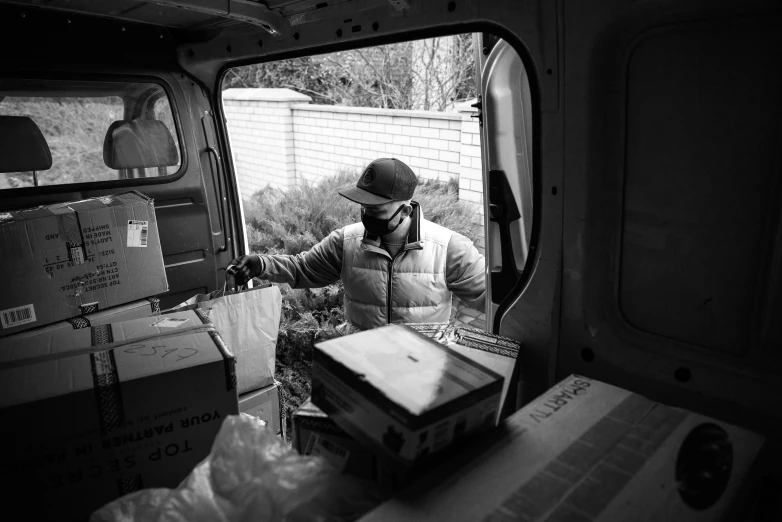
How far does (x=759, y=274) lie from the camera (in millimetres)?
1102

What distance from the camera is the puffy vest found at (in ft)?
9.05

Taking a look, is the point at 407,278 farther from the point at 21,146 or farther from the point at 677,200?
the point at 21,146

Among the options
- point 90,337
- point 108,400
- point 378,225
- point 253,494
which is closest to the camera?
point 253,494

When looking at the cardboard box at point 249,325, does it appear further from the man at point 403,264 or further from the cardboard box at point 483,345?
the cardboard box at point 483,345

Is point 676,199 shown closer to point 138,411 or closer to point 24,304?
point 138,411

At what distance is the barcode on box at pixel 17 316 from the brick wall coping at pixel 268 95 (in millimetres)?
5457

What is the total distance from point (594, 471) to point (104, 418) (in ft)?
3.72

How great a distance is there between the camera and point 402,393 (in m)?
1.05

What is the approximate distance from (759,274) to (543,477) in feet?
2.05

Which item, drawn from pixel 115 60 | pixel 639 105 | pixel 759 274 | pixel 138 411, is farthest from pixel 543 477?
pixel 115 60

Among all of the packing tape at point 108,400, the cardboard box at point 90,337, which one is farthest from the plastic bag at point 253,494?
the cardboard box at point 90,337

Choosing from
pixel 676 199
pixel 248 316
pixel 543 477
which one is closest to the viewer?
pixel 543 477

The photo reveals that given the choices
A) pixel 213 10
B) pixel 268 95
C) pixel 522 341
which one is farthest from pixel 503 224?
pixel 268 95

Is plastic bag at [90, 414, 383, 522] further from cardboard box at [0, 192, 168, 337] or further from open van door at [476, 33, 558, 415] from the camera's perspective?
cardboard box at [0, 192, 168, 337]
